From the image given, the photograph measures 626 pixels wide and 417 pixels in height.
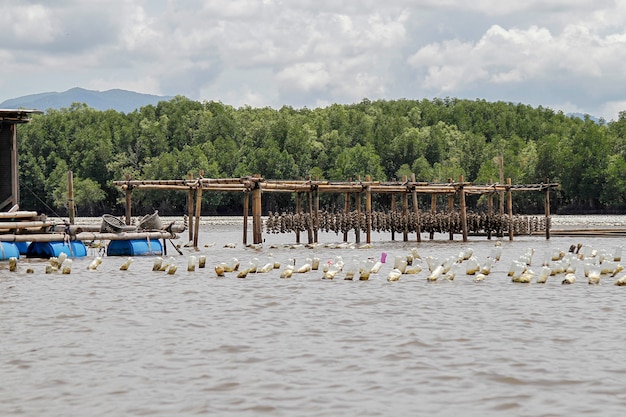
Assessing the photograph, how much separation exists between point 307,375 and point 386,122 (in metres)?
144

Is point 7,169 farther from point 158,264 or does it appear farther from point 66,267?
point 158,264

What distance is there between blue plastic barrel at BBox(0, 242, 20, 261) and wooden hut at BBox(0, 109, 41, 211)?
3551 millimetres

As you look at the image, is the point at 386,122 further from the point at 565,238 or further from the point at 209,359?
the point at 209,359

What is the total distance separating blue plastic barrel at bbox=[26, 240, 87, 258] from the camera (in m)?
37.6

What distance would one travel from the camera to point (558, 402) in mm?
12391

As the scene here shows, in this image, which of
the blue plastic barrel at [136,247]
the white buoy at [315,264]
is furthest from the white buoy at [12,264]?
the white buoy at [315,264]

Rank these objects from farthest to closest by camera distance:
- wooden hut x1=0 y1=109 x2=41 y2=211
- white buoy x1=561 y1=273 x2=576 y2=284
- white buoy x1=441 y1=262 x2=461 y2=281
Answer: wooden hut x1=0 y1=109 x2=41 y2=211, white buoy x1=441 y1=262 x2=461 y2=281, white buoy x1=561 y1=273 x2=576 y2=284

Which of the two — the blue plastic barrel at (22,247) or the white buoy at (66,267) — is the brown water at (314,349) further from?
the blue plastic barrel at (22,247)

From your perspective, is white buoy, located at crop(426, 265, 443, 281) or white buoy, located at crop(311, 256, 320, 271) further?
white buoy, located at crop(311, 256, 320, 271)

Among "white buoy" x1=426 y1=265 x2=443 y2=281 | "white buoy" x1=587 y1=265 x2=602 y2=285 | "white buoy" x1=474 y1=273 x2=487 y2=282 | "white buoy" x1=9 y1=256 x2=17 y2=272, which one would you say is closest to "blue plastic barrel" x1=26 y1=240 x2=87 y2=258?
"white buoy" x1=9 y1=256 x2=17 y2=272

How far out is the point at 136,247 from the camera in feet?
129

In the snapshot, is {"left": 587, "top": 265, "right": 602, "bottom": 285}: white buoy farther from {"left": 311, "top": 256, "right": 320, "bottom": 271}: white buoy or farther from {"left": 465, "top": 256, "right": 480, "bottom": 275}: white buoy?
{"left": 311, "top": 256, "right": 320, "bottom": 271}: white buoy

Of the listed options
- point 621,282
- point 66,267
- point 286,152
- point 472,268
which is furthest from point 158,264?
point 286,152

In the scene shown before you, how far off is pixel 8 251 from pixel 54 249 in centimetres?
211
